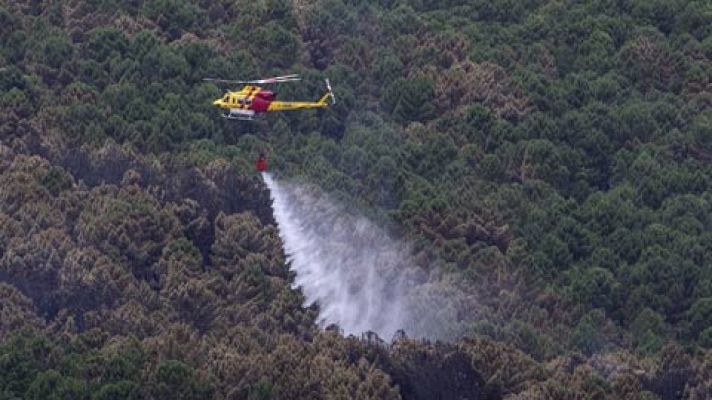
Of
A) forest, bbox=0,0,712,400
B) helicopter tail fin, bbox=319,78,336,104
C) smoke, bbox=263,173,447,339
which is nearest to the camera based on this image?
forest, bbox=0,0,712,400

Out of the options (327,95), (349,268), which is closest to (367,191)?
(327,95)

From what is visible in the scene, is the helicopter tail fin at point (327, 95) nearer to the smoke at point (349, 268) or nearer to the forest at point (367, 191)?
the forest at point (367, 191)

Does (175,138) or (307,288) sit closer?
(307,288)

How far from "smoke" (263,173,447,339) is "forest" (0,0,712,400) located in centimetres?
73

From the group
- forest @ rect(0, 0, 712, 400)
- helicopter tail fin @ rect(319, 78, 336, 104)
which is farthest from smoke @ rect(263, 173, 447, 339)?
helicopter tail fin @ rect(319, 78, 336, 104)

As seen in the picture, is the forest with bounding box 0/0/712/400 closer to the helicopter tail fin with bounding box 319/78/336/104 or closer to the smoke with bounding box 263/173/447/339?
the helicopter tail fin with bounding box 319/78/336/104

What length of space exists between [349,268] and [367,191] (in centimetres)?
603

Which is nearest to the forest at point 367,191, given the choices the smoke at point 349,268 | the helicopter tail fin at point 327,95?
the helicopter tail fin at point 327,95

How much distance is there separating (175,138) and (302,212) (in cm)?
804

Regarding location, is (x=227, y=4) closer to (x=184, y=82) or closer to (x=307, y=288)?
(x=184, y=82)

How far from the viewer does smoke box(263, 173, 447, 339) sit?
104250 mm

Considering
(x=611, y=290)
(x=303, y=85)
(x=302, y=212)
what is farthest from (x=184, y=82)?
(x=611, y=290)

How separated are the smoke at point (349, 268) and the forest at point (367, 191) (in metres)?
0.73

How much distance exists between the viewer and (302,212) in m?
110
